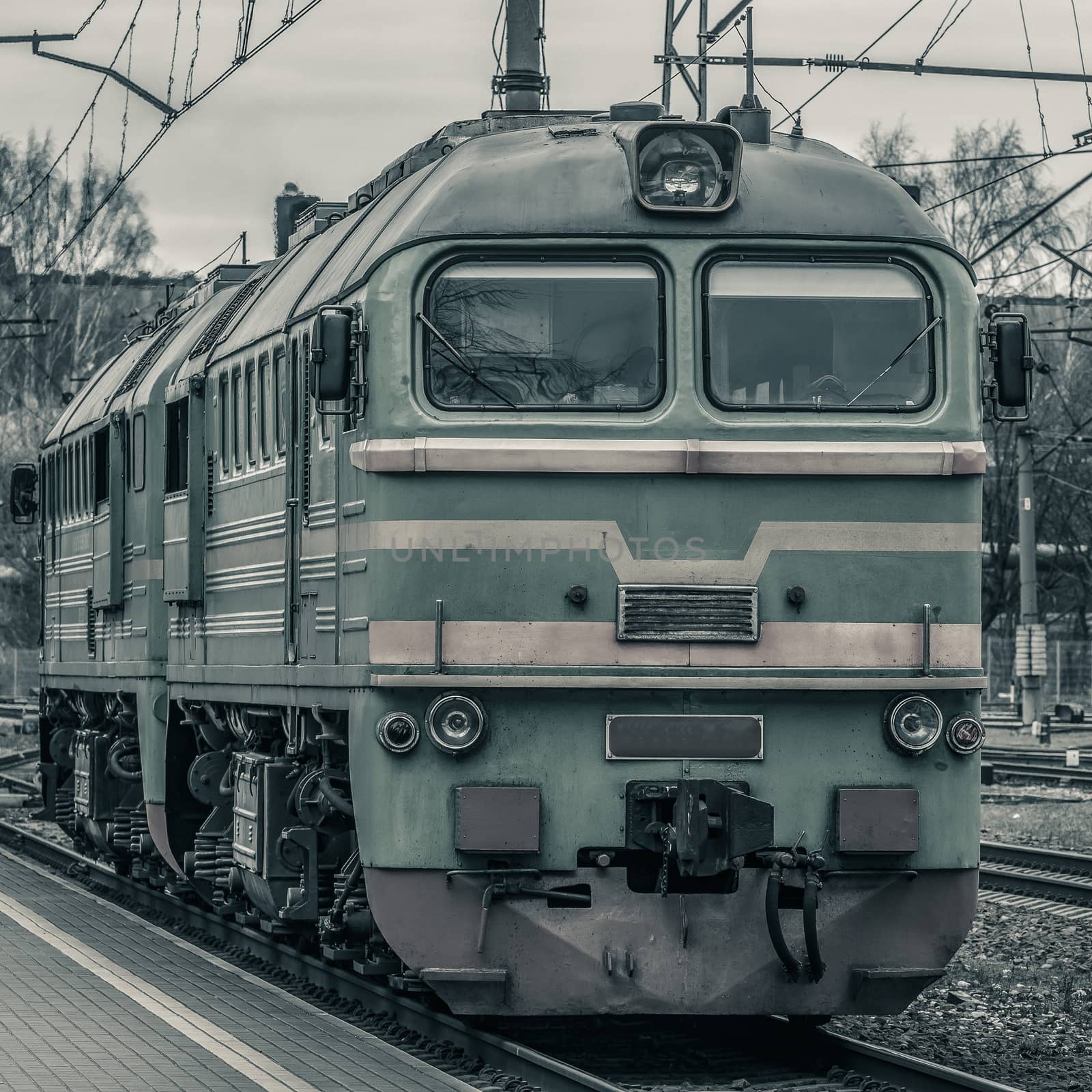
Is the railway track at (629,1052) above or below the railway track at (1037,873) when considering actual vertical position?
below

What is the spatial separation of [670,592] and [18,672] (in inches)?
2045

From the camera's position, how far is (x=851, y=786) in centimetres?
896

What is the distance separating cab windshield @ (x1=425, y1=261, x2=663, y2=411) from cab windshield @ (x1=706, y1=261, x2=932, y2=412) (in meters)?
0.31

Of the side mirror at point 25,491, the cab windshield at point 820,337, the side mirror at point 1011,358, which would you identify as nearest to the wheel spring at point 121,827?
the side mirror at point 25,491

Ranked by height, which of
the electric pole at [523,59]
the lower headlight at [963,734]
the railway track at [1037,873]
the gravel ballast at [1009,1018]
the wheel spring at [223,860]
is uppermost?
the electric pole at [523,59]

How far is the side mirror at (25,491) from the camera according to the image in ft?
66.6

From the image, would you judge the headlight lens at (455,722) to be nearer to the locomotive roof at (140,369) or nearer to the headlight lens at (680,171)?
the headlight lens at (680,171)

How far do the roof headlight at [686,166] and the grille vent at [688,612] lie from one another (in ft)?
4.99

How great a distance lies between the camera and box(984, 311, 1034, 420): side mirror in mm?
9008

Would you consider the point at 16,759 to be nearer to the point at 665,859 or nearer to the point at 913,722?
the point at 665,859

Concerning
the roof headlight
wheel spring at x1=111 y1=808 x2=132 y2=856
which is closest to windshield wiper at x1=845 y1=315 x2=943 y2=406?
the roof headlight

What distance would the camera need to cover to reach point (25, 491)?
2045cm

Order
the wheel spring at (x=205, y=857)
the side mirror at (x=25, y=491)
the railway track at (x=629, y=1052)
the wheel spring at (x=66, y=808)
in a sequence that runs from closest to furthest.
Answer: the railway track at (x=629, y=1052)
the wheel spring at (x=205, y=857)
the wheel spring at (x=66, y=808)
the side mirror at (x=25, y=491)

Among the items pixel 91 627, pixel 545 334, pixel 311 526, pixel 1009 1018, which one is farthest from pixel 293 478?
pixel 91 627
